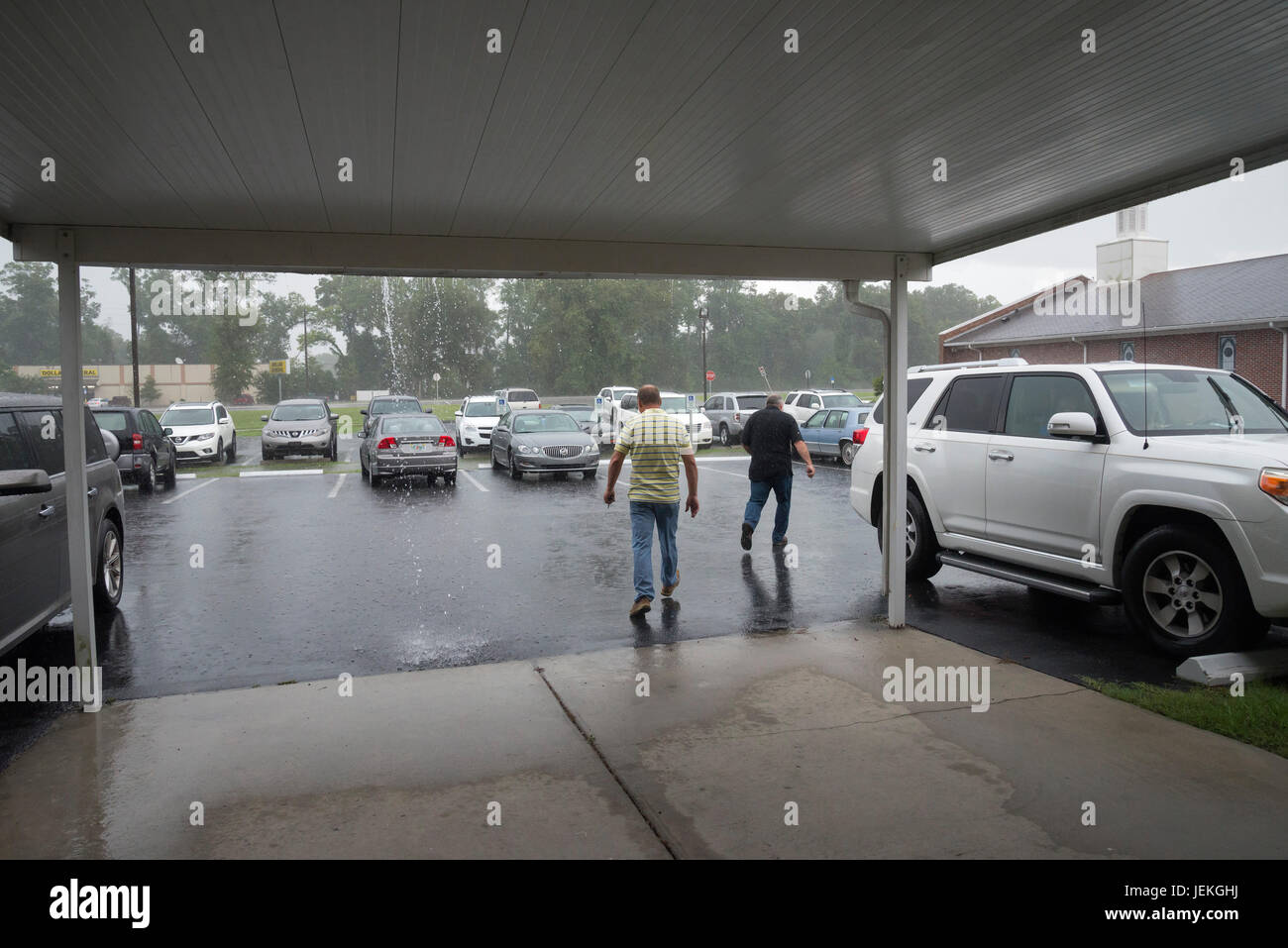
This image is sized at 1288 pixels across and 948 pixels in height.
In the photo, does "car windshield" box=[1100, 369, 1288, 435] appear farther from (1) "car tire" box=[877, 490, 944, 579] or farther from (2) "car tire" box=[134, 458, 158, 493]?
(2) "car tire" box=[134, 458, 158, 493]

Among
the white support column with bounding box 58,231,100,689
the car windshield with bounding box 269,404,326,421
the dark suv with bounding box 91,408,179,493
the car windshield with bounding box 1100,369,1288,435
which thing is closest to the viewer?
the white support column with bounding box 58,231,100,689

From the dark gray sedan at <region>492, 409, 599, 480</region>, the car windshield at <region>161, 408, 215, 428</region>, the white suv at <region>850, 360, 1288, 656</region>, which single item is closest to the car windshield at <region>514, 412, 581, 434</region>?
the dark gray sedan at <region>492, 409, 599, 480</region>

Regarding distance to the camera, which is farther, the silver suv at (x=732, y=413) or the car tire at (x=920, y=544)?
the silver suv at (x=732, y=413)

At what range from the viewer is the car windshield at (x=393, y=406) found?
2669cm

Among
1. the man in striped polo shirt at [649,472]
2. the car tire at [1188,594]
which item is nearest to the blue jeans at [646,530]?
the man in striped polo shirt at [649,472]

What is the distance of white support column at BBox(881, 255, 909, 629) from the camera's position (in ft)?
25.1

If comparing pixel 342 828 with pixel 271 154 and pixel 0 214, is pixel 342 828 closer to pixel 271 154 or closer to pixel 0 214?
pixel 271 154

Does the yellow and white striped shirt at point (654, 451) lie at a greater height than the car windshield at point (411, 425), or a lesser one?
lesser

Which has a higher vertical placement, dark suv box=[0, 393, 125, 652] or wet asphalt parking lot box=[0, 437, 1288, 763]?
dark suv box=[0, 393, 125, 652]

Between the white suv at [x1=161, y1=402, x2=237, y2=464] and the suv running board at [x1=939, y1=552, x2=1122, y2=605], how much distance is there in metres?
21.0

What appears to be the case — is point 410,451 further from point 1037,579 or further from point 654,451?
point 1037,579

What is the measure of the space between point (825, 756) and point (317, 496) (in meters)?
14.6

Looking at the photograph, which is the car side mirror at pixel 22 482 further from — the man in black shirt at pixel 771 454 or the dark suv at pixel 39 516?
the man in black shirt at pixel 771 454

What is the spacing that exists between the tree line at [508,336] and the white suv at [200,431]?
2674 cm
